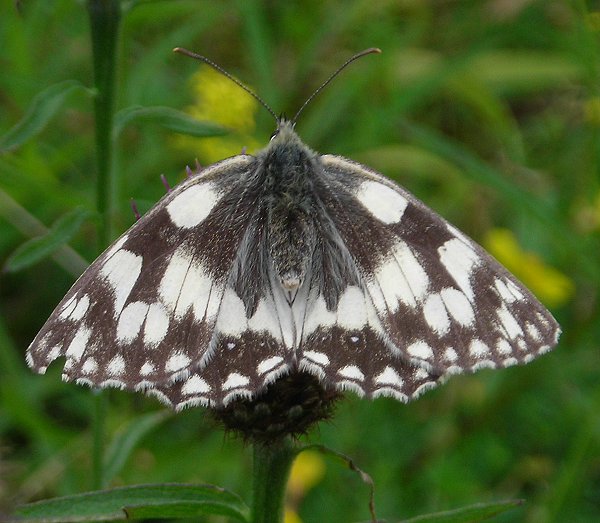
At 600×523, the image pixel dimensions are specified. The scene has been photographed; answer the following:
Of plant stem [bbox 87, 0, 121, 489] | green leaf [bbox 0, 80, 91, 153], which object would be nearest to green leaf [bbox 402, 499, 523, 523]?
plant stem [bbox 87, 0, 121, 489]

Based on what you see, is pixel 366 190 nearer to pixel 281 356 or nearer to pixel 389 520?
pixel 281 356

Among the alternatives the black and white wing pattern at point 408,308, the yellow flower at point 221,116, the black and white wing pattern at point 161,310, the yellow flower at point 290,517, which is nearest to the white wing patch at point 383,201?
the black and white wing pattern at point 408,308

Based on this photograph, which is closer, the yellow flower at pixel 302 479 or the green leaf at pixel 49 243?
the green leaf at pixel 49 243

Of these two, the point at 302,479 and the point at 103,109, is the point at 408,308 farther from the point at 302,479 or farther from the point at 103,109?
the point at 302,479

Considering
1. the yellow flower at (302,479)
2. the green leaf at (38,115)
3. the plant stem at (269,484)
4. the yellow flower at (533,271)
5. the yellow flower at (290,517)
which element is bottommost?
the plant stem at (269,484)

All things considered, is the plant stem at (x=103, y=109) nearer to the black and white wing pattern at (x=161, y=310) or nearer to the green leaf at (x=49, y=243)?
the green leaf at (x=49, y=243)
